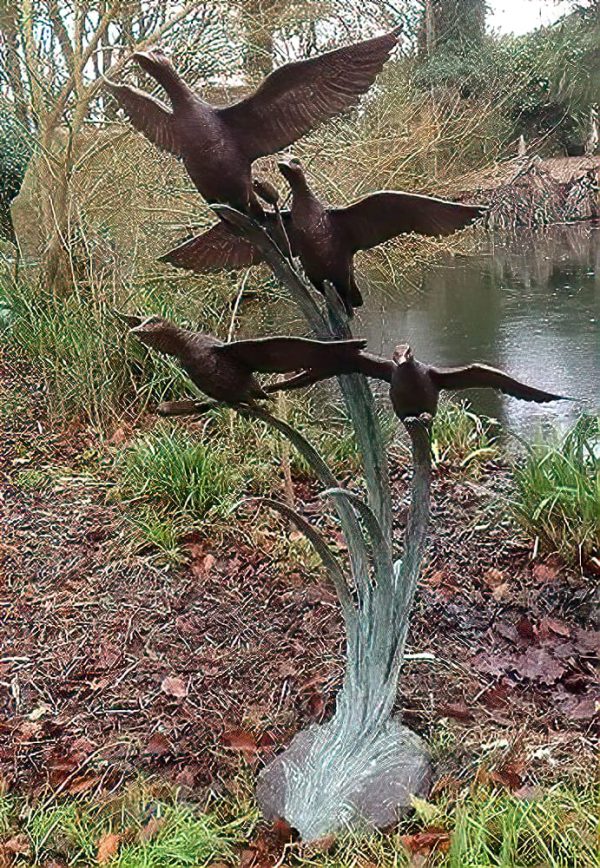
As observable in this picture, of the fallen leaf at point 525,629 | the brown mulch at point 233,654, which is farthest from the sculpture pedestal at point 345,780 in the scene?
the fallen leaf at point 525,629

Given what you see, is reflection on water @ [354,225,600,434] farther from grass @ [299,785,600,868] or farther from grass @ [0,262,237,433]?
grass @ [299,785,600,868]

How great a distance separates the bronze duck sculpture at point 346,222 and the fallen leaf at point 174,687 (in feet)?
3.89

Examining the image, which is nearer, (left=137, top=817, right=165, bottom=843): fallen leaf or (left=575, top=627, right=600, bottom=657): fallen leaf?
(left=137, top=817, right=165, bottom=843): fallen leaf

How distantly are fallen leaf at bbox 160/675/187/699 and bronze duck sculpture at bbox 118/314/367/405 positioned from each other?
3.36 feet

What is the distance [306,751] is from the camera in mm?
1620

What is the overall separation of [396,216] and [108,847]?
1345 millimetres

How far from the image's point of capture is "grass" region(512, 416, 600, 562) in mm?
2379

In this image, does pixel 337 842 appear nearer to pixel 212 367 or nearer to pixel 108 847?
pixel 108 847

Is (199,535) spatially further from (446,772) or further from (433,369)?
(433,369)

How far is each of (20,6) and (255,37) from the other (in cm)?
139

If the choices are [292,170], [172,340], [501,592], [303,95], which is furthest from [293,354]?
[501,592]

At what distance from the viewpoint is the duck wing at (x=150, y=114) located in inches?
48.9

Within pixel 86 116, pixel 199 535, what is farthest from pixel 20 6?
pixel 199 535

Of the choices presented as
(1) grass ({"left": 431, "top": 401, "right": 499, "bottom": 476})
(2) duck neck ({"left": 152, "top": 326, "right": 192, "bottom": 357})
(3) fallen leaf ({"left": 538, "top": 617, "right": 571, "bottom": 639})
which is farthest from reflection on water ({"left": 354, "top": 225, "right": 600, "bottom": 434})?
(2) duck neck ({"left": 152, "top": 326, "right": 192, "bottom": 357})
